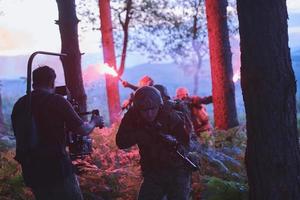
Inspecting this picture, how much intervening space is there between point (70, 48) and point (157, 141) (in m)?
3.38

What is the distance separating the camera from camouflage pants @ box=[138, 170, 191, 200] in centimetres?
571

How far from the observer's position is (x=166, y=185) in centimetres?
579

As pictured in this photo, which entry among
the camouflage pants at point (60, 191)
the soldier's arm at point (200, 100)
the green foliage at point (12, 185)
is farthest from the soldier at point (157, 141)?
the soldier's arm at point (200, 100)

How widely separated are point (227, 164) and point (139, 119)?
3239 mm

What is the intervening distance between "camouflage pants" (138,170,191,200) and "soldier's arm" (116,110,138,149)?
0.41m

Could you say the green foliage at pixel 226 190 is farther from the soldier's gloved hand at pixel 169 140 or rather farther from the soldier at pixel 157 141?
the soldier's gloved hand at pixel 169 140

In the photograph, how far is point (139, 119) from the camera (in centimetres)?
577

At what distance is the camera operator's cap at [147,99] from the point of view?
5629 mm

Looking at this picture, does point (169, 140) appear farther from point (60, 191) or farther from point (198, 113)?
point (198, 113)

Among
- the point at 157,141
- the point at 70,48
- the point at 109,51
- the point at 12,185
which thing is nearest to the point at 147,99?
the point at 157,141

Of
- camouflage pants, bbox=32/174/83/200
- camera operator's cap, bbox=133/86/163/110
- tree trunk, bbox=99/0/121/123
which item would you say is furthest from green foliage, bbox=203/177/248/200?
tree trunk, bbox=99/0/121/123

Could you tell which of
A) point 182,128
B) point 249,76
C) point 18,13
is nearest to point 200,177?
point 182,128

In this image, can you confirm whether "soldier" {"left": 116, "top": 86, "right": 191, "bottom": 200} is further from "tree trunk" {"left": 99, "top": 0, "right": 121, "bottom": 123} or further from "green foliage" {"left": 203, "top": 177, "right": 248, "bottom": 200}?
"tree trunk" {"left": 99, "top": 0, "right": 121, "bottom": 123}

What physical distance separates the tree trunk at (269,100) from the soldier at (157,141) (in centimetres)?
80
